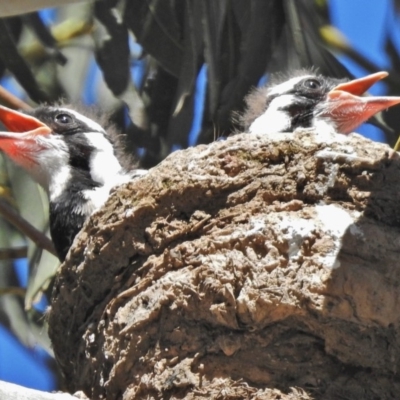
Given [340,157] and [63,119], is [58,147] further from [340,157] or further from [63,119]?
[340,157]

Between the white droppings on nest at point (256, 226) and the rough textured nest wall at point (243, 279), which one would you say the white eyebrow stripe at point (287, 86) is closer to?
the rough textured nest wall at point (243, 279)

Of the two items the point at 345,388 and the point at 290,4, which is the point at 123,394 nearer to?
the point at 345,388

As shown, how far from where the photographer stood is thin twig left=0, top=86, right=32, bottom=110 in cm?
512

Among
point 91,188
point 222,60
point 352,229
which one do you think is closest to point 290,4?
point 222,60

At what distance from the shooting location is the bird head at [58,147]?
15.6 feet

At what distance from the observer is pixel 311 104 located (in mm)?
5055

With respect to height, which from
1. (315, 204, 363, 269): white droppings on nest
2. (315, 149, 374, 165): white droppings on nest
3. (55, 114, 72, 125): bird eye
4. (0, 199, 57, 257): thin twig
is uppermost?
(315, 149, 374, 165): white droppings on nest

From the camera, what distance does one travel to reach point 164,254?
12.7 feet

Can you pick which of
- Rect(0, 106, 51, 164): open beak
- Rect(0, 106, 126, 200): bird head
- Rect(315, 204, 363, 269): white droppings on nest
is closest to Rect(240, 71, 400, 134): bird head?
Rect(0, 106, 126, 200): bird head

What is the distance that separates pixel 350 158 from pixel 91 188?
1.13 meters

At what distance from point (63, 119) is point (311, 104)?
3.26 feet

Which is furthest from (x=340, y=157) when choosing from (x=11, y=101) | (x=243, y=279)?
(x=11, y=101)

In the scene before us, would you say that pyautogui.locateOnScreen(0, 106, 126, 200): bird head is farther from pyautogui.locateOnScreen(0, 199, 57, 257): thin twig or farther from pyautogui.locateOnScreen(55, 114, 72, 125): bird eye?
pyautogui.locateOnScreen(0, 199, 57, 257): thin twig

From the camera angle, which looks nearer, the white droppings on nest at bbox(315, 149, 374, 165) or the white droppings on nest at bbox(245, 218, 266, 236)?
the white droppings on nest at bbox(245, 218, 266, 236)
